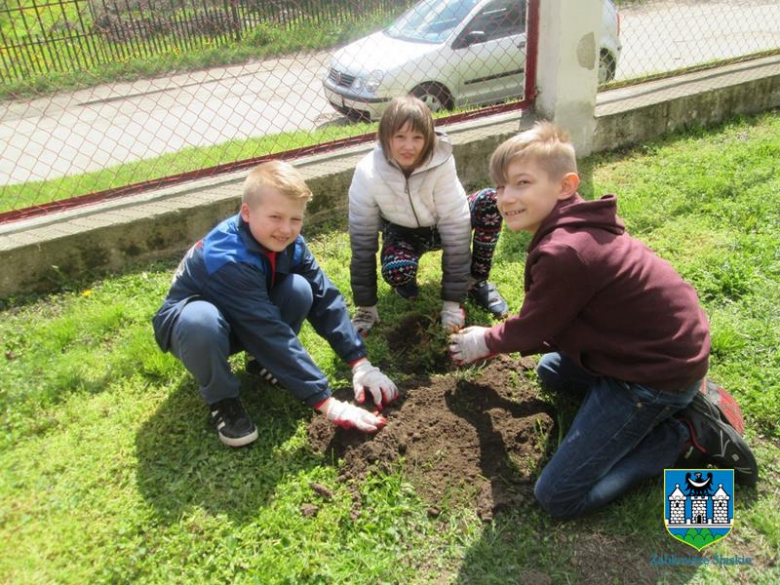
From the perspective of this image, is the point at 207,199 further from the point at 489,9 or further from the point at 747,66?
the point at 747,66

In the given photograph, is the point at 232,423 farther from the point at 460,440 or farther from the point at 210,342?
the point at 460,440

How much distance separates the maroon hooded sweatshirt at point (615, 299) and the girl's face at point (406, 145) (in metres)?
0.98

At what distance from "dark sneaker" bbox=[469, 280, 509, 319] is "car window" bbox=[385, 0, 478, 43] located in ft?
13.5

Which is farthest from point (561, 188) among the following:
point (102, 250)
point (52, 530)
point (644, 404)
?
point (102, 250)

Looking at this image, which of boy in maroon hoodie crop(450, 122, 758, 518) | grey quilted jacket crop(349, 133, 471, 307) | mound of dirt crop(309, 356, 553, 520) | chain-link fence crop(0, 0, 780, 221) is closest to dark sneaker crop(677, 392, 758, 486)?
boy in maroon hoodie crop(450, 122, 758, 518)

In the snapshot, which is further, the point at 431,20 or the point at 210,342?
the point at 431,20

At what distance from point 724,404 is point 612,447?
525 millimetres

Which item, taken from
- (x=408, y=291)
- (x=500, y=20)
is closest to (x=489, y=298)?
(x=408, y=291)

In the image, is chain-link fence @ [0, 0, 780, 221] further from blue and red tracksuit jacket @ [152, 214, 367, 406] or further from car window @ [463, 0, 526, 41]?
blue and red tracksuit jacket @ [152, 214, 367, 406]

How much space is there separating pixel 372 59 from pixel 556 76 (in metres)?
3.10

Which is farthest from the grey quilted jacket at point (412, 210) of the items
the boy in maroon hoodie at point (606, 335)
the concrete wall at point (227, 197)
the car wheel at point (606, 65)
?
the car wheel at point (606, 65)

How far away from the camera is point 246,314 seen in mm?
2416

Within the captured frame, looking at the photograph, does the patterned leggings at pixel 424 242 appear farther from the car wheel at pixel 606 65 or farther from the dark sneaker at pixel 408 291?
the car wheel at pixel 606 65

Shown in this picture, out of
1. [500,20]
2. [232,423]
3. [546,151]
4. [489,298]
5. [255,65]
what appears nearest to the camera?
[546,151]
